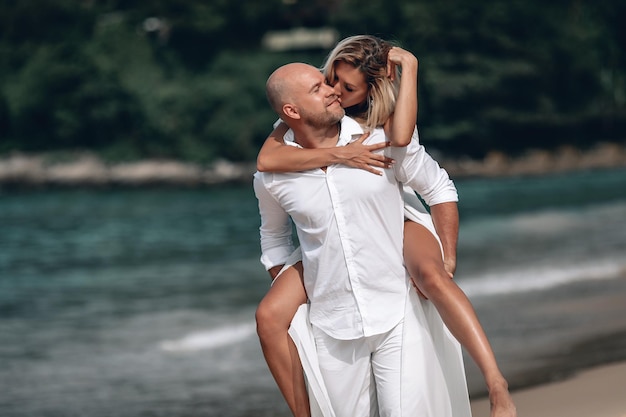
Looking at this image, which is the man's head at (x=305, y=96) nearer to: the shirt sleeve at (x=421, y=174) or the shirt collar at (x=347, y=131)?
the shirt collar at (x=347, y=131)

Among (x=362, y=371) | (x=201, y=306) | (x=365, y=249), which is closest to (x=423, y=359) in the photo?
(x=362, y=371)

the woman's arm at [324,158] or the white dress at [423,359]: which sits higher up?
the woman's arm at [324,158]

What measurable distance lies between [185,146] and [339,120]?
1640 inches

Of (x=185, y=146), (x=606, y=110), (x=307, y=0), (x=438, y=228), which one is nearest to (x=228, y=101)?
(x=185, y=146)

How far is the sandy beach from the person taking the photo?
17.0 feet

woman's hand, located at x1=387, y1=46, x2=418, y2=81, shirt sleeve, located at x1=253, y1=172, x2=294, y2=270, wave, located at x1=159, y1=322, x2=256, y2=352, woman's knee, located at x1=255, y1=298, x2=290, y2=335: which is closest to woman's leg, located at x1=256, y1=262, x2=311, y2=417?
woman's knee, located at x1=255, y1=298, x2=290, y2=335

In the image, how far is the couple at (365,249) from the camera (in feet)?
11.6

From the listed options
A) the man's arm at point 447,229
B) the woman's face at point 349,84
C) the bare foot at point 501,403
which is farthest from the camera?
the man's arm at point 447,229

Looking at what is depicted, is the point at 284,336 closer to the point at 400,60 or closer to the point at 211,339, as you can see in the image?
the point at 400,60

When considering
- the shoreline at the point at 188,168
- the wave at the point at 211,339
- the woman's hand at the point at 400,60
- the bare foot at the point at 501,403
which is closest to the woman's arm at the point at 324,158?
the woman's hand at the point at 400,60

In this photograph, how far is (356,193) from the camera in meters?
3.52

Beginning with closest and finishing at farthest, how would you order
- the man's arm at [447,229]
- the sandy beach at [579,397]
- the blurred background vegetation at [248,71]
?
the man's arm at [447,229], the sandy beach at [579,397], the blurred background vegetation at [248,71]

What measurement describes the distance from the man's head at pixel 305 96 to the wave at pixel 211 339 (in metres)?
5.48

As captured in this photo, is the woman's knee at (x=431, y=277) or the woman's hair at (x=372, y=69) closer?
the woman's knee at (x=431, y=277)
